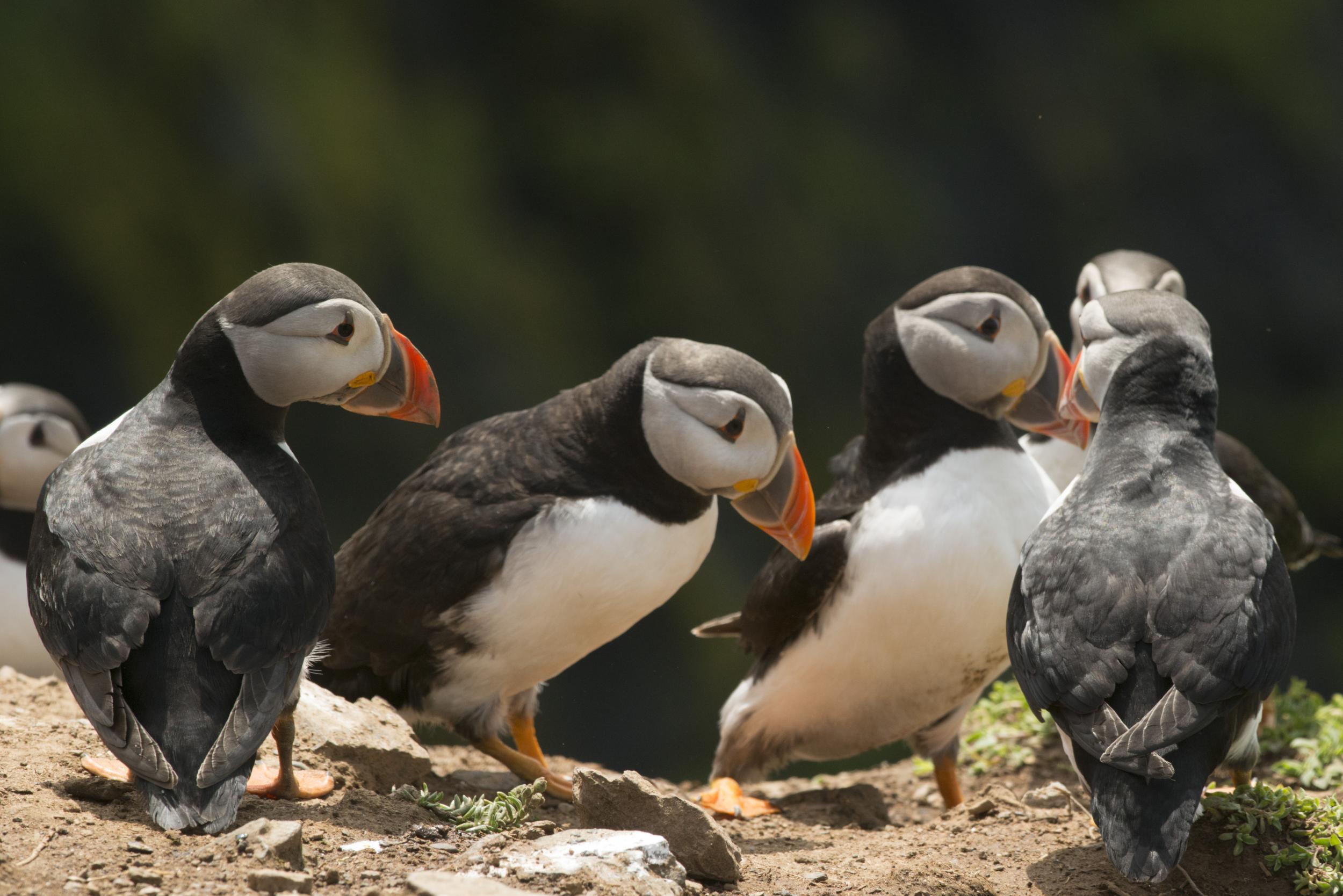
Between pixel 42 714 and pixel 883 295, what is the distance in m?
6.87

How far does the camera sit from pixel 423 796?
3.61 metres

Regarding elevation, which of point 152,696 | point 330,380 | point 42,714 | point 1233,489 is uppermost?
point 330,380

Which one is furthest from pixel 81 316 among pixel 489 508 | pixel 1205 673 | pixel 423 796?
pixel 1205 673

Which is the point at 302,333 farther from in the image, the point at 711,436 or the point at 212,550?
the point at 711,436

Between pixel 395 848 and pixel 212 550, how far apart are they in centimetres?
80

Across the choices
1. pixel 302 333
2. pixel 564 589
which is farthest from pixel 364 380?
pixel 564 589

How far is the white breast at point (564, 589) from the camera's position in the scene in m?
4.16

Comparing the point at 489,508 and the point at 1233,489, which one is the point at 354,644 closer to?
the point at 489,508

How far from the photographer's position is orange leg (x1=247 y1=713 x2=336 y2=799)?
3488 millimetres

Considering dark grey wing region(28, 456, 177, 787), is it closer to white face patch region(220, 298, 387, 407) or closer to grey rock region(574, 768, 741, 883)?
white face patch region(220, 298, 387, 407)

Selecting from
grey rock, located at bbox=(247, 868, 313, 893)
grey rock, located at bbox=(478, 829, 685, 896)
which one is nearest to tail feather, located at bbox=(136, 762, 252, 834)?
grey rock, located at bbox=(247, 868, 313, 893)

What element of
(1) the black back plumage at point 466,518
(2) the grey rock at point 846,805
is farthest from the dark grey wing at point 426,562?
(2) the grey rock at point 846,805

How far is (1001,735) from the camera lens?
5.71 m

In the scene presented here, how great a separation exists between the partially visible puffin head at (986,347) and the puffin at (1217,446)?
754mm
